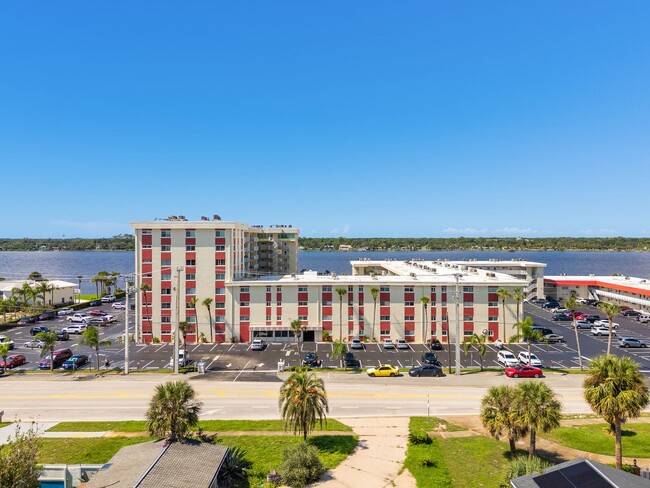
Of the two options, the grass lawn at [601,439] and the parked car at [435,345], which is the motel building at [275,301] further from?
the grass lawn at [601,439]

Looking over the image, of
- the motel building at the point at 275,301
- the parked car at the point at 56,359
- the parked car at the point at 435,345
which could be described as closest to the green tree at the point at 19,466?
the parked car at the point at 56,359

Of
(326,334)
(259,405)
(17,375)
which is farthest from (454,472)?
(17,375)

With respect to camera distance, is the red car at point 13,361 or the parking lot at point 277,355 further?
the red car at point 13,361

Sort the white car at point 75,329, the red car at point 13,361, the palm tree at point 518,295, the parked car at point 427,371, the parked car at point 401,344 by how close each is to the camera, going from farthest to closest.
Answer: the white car at point 75,329 < the palm tree at point 518,295 < the parked car at point 401,344 < the red car at point 13,361 < the parked car at point 427,371

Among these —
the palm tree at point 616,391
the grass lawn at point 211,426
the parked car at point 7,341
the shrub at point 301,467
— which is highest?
the palm tree at point 616,391

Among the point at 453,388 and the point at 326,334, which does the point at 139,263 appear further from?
the point at 453,388

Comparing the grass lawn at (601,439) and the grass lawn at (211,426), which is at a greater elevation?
the grass lawn at (601,439)

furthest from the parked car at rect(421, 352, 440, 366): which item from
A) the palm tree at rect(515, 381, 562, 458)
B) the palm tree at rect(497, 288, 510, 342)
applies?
the palm tree at rect(515, 381, 562, 458)
